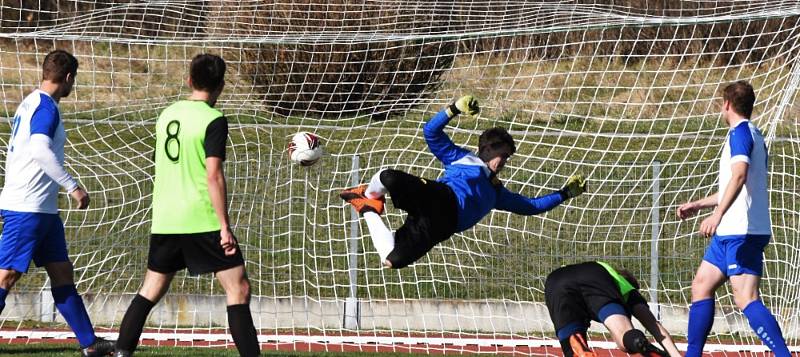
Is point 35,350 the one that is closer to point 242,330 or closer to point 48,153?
point 48,153

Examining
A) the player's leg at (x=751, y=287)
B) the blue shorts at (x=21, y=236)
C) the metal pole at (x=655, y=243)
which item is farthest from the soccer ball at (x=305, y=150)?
the metal pole at (x=655, y=243)

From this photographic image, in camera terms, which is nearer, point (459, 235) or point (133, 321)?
point (133, 321)

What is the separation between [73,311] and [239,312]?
1902mm

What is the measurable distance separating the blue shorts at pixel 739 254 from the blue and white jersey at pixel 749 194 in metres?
0.04

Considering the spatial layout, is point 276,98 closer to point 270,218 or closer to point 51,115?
point 270,218

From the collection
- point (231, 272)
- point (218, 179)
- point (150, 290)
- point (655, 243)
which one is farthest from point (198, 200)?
point (655, 243)

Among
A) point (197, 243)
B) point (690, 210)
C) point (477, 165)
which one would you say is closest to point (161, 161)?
point (197, 243)

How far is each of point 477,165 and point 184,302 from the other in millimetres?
4317

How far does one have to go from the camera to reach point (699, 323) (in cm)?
783

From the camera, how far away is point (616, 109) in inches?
484

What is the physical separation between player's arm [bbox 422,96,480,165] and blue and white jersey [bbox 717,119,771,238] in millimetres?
1579

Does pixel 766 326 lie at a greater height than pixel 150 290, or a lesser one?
A: lesser

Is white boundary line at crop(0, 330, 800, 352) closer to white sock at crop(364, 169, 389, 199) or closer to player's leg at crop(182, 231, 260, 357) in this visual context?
white sock at crop(364, 169, 389, 199)

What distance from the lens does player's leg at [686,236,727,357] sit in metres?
7.76
